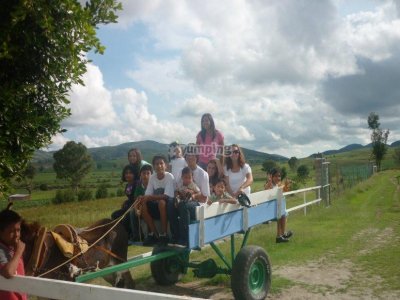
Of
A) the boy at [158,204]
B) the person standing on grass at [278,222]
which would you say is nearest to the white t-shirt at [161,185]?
the boy at [158,204]

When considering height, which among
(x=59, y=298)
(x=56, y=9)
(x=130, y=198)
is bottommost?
(x=59, y=298)

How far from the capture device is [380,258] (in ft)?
28.0

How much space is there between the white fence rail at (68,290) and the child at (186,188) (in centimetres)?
292

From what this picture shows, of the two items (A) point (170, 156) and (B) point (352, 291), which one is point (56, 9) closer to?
(A) point (170, 156)

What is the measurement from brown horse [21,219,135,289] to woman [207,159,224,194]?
254 cm

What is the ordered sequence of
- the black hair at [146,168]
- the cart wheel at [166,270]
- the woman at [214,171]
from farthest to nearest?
the woman at [214,171]
the cart wheel at [166,270]
the black hair at [146,168]

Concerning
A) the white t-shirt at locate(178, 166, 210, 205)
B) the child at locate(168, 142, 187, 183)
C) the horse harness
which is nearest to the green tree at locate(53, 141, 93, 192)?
the child at locate(168, 142, 187, 183)

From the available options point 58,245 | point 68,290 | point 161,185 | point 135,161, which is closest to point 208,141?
point 135,161

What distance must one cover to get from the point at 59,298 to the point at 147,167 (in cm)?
361

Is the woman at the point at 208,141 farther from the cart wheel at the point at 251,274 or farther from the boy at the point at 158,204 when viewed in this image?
the cart wheel at the point at 251,274

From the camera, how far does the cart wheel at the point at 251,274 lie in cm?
→ 586

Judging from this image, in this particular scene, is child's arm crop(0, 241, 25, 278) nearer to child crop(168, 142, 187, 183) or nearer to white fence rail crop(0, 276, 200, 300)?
white fence rail crop(0, 276, 200, 300)

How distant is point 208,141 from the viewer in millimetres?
8250

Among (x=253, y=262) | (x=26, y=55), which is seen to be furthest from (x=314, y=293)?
(x=26, y=55)
